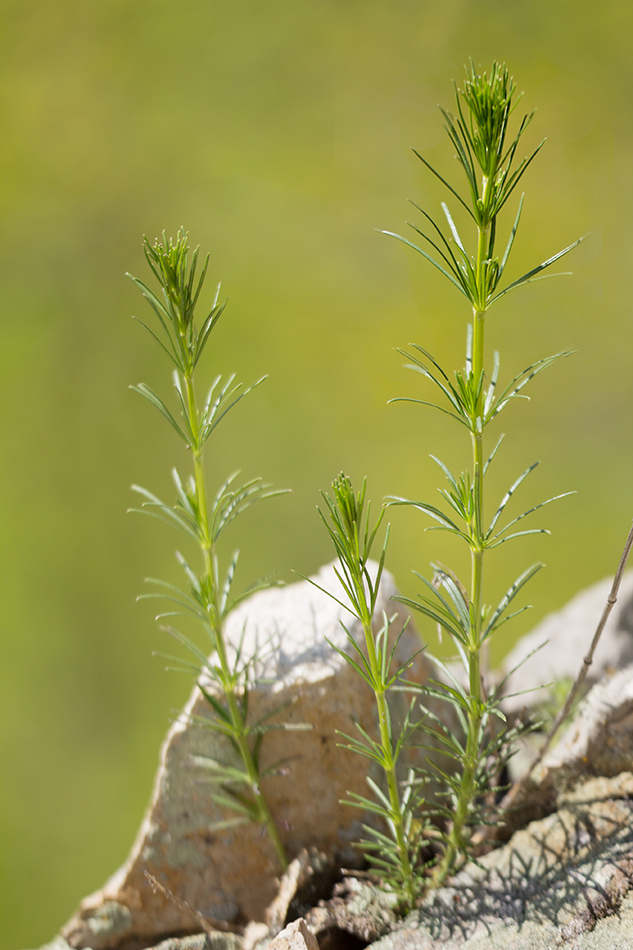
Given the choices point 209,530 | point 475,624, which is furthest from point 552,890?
point 209,530

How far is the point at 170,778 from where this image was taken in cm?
60

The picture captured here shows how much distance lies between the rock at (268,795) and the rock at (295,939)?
12 cm

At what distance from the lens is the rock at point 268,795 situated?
0.60 meters

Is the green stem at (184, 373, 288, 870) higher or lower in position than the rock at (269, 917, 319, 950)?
higher

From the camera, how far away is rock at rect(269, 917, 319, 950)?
18.3 inches

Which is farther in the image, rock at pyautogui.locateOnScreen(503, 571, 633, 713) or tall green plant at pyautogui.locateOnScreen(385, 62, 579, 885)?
rock at pyautogui.locateOnScreen(503, 571, 633, 713)

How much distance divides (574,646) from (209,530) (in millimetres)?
559

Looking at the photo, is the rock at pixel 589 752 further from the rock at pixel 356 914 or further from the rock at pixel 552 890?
the rock at pixel 356 914

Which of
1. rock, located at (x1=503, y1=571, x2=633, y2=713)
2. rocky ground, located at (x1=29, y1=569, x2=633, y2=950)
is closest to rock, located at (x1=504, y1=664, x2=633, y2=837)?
rocky ground, located at (x1=29, y1=569, x2=633, y2=950)

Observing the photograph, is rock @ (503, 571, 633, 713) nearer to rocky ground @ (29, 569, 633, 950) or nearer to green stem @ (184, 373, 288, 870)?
rocky ground @ (29, 569, 633, 950)

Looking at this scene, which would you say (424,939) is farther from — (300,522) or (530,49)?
(530,49)

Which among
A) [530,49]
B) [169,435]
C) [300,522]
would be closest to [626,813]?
[300,522]

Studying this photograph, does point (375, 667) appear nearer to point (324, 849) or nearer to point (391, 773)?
point (391, 773)

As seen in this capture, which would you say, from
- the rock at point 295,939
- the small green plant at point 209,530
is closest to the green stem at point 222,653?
the small green plant at point 209,530
